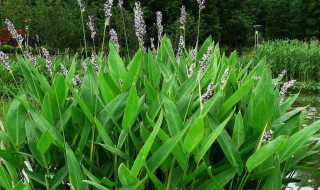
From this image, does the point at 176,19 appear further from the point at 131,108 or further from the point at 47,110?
the point at 131,108

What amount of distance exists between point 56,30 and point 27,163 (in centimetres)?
1689

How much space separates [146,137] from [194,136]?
0.27 metres

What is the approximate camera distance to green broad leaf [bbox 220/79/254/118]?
1.81 m

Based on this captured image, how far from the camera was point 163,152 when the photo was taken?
1.54 metres

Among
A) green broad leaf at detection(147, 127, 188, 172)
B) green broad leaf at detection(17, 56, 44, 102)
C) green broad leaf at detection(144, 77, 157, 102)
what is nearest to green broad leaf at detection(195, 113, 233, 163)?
green broad leaf at detection(147, 127, 188, 172)

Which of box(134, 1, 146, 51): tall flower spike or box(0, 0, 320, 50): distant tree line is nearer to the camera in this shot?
box(134, 1, 146, 51): tall flower spike

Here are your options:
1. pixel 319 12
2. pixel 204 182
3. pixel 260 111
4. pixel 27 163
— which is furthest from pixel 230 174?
pixel 319 12

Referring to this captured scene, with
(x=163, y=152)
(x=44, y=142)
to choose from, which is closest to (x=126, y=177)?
(x=163, y=152)

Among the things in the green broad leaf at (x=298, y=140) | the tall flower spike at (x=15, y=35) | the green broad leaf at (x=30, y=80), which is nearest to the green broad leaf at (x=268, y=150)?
the green broad leaf at (x=298, y=140)

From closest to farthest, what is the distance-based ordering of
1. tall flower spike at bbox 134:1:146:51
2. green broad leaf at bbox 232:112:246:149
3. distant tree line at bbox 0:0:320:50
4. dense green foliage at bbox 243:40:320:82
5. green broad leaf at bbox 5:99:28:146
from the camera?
green broad leaf at bbox 232:112:246:149 → green broad leaf at bbox 5:99:28:146 → tall flower spike at bbox 134:1:146:51 → dense green foliage at bbox 243:40:320:82 → distant tree line at bbox 0:0:320:50

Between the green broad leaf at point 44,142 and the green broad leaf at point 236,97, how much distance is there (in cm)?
73

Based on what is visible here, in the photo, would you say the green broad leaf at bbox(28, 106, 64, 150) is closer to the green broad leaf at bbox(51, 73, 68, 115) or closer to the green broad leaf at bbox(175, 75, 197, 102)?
the green broad leaf at bbox(51, 73, 68, 115)

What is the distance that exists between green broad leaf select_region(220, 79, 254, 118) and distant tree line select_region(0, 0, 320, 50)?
335 centimetres

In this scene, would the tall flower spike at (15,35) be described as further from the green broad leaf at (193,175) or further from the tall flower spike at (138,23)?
the green broad leaf at (193,175)
